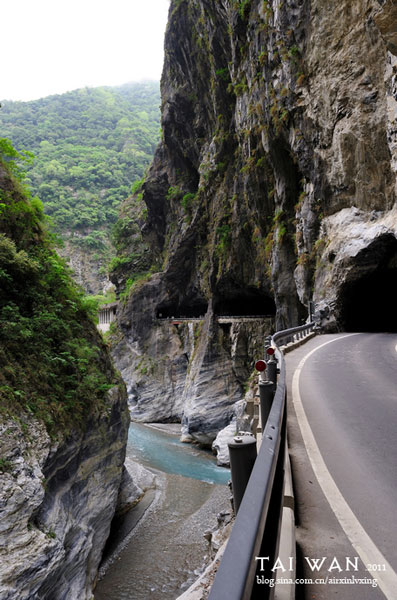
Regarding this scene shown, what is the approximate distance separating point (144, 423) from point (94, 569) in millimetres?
24500

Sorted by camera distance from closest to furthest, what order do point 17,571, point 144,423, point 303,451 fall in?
point 303,451, point 17,571, point 144,423

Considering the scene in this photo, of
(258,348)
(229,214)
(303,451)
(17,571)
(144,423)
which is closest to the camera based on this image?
(303,451)

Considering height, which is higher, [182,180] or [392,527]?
[182,180]

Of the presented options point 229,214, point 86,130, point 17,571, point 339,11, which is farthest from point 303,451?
point 86,130

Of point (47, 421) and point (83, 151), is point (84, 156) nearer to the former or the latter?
point (83, 151)

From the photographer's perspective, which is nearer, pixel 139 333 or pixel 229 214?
pixel 229 214

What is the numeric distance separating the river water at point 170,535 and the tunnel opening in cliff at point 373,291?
13.1 metres

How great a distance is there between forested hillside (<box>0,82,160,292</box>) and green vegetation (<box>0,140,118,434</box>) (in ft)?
183

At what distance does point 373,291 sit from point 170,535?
18854 mm

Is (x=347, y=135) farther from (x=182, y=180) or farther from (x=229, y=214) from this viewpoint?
(x=182, y=180)

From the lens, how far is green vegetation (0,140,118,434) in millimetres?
9648

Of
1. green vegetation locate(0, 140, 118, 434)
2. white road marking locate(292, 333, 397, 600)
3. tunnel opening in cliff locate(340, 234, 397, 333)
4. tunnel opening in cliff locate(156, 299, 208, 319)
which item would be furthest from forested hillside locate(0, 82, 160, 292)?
white road marking locate(292, 333, 397, 600)

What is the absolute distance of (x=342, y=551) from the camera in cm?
243

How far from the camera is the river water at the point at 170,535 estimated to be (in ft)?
38.4
